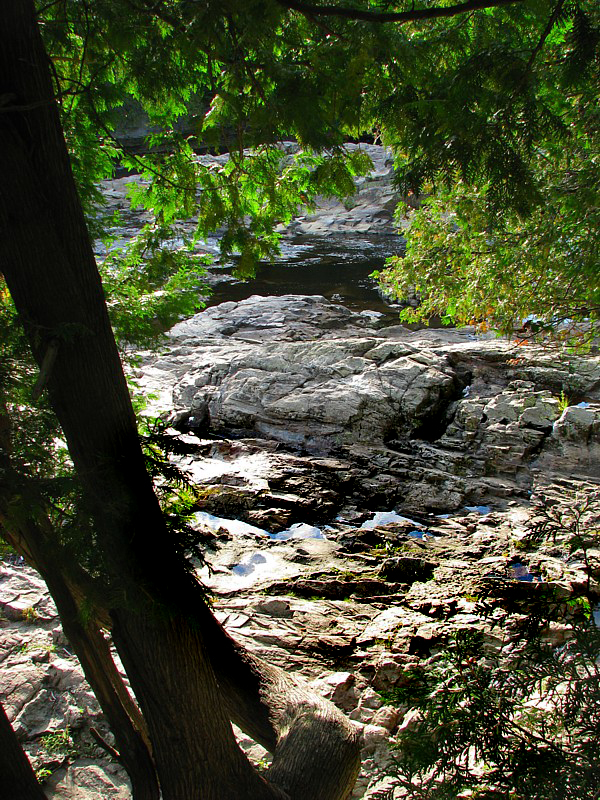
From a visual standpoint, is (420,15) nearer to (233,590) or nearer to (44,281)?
(44,281)

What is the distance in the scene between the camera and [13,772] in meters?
3.38

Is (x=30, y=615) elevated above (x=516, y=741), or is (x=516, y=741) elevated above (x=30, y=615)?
(x=516, y=741)

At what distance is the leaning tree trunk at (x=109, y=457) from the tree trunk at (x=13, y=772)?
71 centimetres

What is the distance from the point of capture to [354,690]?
504 cm

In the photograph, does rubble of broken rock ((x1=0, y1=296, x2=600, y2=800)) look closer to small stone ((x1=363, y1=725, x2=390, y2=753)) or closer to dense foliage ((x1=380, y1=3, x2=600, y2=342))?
small stone ((x1=363, y1=725, x2=390, y2=753))

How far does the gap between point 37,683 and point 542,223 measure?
24.2ft

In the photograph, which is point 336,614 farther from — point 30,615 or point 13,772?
point 13,772

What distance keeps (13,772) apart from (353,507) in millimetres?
6144

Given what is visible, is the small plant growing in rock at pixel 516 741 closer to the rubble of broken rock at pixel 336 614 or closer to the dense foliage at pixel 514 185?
the rubble of broken rock at pixel 336 614

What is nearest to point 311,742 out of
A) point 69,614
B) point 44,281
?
point 69,614

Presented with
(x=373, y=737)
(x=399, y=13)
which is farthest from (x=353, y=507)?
(x=399, y=13)

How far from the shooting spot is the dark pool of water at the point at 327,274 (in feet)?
64.9

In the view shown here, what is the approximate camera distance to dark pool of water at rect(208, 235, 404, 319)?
19.8 metres

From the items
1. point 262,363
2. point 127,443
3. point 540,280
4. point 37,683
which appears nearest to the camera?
point 127,443
